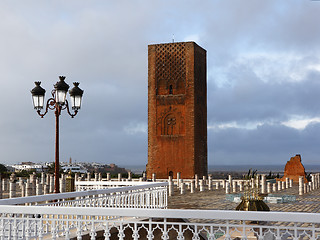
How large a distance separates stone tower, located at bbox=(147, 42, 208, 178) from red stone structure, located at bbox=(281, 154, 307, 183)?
26.0ft

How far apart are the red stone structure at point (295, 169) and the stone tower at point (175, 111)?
26.0 ft

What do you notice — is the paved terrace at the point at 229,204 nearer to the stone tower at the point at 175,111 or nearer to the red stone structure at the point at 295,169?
the red stone structure at the point at 295,169

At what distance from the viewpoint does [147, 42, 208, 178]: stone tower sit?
117ft

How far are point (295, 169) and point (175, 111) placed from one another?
1109 cm

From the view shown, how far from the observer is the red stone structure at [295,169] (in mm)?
29653

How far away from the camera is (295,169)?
98.9 ft

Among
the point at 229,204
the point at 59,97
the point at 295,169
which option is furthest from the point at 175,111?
the point at 59,97

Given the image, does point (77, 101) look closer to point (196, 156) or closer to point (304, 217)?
point (304, 217)

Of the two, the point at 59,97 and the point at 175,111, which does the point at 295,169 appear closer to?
the point at 175,111

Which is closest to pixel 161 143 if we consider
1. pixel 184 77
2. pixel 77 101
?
pixel 184 77

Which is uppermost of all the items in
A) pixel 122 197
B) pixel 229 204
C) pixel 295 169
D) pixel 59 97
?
pixel 59 97

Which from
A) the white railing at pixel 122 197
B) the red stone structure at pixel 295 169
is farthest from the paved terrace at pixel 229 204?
the red stone structure at pixel 295 169

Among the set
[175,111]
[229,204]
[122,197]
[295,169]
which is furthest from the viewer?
[175,111]

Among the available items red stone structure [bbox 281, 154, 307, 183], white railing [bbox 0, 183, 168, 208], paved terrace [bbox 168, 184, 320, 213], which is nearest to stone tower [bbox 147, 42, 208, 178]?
red stone structure [bbox 281, 154, 307, 183]
